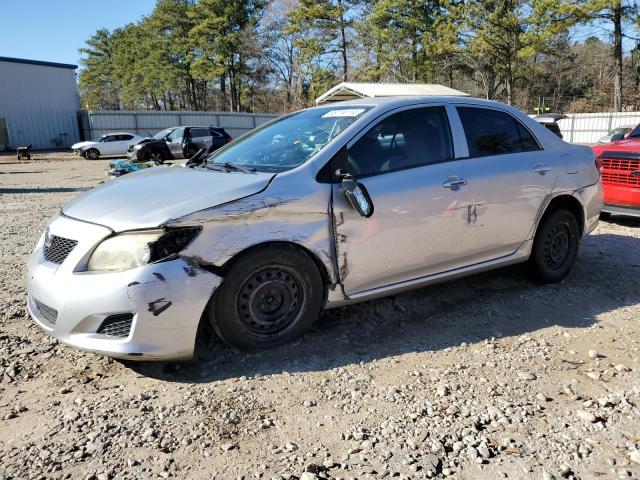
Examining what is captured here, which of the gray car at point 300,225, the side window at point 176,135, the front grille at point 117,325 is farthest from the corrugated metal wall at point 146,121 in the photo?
the front grille at point 117,325

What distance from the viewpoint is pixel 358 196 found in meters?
3.33

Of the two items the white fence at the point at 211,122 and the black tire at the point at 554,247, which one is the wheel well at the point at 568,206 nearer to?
the black tire at the point at 554,247

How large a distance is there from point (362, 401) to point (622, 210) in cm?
584

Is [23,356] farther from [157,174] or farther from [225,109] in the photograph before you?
[225,109]

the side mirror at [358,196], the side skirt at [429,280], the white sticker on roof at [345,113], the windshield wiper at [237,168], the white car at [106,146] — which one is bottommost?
the side skirt at [429,280]

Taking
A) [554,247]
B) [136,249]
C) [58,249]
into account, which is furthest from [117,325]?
[554,247]

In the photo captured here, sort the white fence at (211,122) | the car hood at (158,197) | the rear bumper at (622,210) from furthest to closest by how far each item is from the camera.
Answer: the white fence at (211,122) < the rear bumper at (622,210) < the car hood at (158,197)

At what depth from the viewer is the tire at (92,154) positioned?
27594 millimetres

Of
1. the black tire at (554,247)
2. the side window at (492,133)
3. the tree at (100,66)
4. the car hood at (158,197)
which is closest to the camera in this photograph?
the car hood at (158,197)

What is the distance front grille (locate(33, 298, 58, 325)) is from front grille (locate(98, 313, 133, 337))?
1.06ft

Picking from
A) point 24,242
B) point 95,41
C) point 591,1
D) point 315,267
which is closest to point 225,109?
point 95,41

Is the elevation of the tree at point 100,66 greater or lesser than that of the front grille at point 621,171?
greater

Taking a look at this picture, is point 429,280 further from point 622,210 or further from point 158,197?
point 622,210

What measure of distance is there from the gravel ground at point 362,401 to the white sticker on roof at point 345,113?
1.50m
